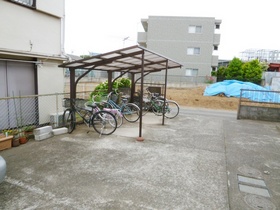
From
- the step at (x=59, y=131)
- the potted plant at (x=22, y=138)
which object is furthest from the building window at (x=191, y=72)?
the potted plant at (x=22, y=138)

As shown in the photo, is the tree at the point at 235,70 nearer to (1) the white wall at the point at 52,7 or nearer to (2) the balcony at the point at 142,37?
(2) the balcony at the point at 142,37

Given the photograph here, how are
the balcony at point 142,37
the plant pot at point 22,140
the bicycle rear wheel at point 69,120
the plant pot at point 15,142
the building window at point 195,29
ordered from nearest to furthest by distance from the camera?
the plant pot at point 15,142 → the plant pot at point 22,140 → the bicycle rear wheel at point 69,120 → the building window at point 195,29 → the balcony at point 142,37

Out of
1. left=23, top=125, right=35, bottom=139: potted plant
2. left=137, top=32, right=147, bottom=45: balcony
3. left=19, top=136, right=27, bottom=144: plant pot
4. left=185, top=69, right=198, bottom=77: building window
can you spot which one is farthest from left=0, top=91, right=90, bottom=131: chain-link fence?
left=137, top=32, right=147, bottom=45: balcony

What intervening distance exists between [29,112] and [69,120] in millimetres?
1188

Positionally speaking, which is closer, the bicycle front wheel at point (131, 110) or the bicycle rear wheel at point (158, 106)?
the bicycle front wheel at point (131, 110)

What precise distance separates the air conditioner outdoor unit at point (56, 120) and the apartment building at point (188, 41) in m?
17.6

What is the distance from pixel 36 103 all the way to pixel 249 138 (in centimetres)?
627

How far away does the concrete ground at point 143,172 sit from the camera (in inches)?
101

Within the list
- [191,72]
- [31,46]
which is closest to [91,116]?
[31,46]

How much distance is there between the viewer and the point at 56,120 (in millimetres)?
5871

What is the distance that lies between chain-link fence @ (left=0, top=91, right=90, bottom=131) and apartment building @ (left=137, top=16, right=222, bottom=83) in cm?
1751

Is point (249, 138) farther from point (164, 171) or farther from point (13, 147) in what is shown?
point (13, 147)

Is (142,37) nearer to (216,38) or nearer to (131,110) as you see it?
(216,38)

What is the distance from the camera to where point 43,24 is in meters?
5.60
